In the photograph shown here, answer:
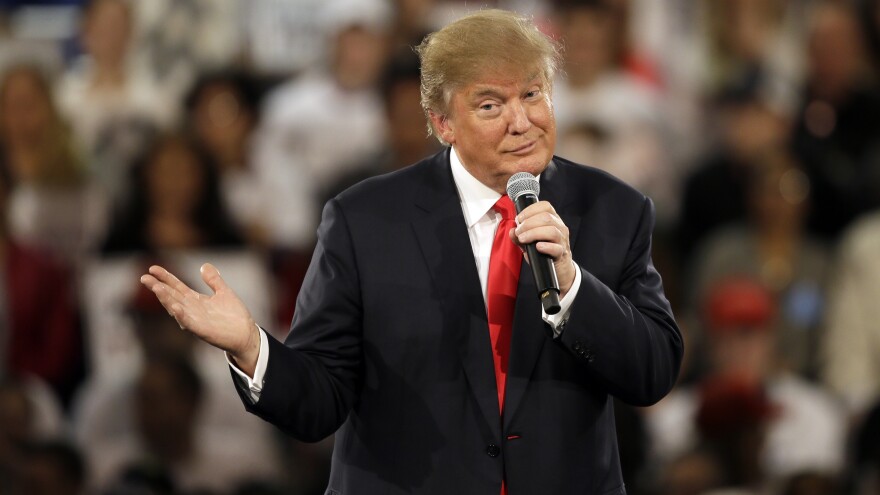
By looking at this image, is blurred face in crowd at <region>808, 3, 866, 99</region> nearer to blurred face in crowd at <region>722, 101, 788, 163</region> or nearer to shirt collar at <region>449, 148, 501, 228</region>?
blurred face in crowd at <region>722, 101, 788, 163</region>

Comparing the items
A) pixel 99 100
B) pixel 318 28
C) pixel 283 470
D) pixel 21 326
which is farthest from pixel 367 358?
pixel 318 28

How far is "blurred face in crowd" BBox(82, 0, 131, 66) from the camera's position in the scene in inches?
218

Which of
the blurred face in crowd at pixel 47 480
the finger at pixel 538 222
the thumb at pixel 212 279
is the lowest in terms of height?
the blurred face in crowd at pixel 47 480

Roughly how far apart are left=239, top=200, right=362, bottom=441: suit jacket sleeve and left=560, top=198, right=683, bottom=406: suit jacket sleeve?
0.38 meters

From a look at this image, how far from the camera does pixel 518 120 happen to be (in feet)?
7.26

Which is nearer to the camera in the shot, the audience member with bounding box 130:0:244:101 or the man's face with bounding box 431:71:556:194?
the man's face with bounding box 431:71:556:194

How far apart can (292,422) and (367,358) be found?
0.18 m

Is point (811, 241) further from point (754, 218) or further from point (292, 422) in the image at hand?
point (292, 422)

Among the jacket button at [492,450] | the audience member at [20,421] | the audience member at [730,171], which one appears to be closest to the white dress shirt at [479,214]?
the jacket button at [492,450]

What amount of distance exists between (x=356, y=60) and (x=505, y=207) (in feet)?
11.3

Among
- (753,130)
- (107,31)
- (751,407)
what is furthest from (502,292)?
(107,31)

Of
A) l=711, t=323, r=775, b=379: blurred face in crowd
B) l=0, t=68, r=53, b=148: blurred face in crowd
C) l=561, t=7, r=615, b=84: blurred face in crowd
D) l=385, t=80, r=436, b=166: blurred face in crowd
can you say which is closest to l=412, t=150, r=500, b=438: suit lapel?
l=711, t=323, r=775, b=379: blurred face in crowd

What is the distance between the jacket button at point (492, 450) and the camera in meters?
2.22

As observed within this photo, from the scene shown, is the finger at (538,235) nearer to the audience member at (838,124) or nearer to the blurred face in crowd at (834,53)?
the audience member at (838,124)
